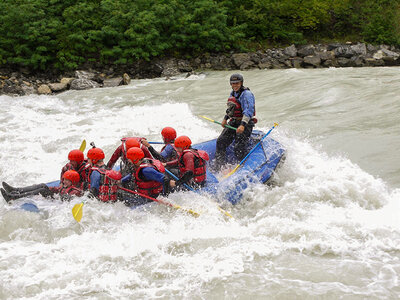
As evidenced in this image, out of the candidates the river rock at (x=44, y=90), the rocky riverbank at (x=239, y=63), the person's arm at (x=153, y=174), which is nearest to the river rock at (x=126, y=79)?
the rocky riverbank at (x=239, y=63)

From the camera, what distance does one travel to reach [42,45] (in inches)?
671

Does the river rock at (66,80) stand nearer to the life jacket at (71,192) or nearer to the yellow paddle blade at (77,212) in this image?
the life jacket at (71,192)

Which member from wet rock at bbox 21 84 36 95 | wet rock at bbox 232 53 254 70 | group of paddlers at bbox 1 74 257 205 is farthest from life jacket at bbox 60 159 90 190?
wet rock at bbox 232 53 254 70

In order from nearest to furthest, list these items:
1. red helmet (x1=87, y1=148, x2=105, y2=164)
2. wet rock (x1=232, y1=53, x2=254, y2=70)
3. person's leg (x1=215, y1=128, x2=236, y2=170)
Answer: red helmet (x1=87, y1=148, x2=105, y2=164)
person's leg (x1=215, y1=128, x2=236, y2=170)
wet rock (x1=232, y1=53, x2=254, y2=70)

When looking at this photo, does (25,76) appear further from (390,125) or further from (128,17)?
(390,125)

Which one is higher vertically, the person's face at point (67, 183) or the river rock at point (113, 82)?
the river rock at point (113, 82)

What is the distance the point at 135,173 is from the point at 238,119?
188 cm

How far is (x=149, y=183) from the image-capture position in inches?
201

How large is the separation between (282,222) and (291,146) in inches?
97.7

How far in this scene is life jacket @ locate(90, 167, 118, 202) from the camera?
5.08m

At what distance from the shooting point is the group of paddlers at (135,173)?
5.08 metres

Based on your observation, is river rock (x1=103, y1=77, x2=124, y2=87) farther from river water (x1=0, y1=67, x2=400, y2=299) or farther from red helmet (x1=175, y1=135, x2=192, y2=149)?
red helmet (x1=175, y1=135, x2=192, y2=149)

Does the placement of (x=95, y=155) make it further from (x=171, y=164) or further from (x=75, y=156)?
(x=171, y=164)

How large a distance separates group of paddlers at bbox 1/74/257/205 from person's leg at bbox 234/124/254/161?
18cm
